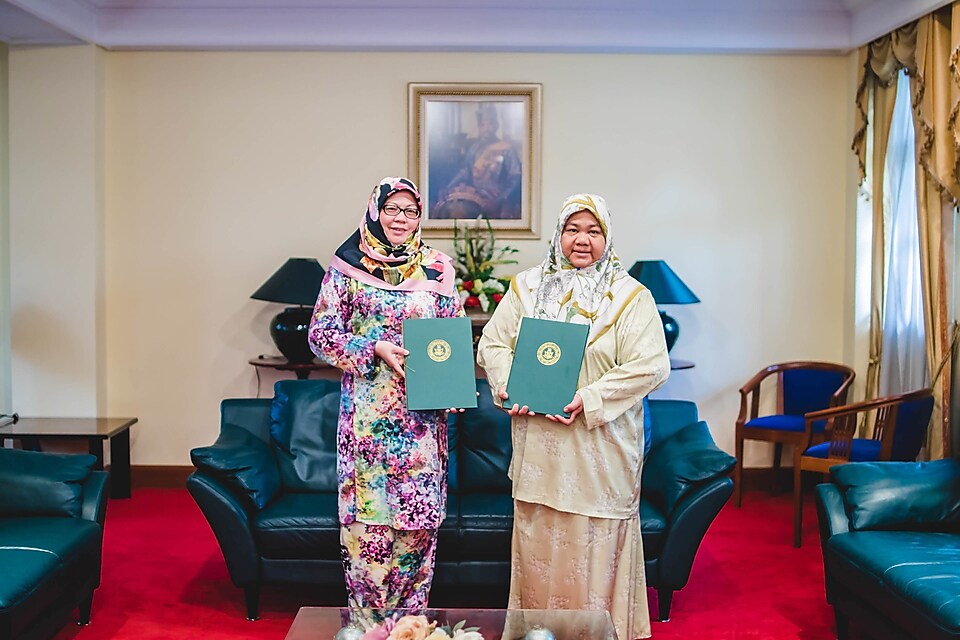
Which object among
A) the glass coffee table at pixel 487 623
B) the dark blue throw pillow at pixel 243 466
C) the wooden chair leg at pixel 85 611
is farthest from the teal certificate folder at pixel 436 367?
the wooden chair leg at pixel 85 611

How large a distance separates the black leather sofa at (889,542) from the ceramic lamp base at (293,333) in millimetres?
2944

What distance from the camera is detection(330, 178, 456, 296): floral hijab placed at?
3029 millimetres

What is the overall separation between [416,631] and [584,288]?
1.25 meters

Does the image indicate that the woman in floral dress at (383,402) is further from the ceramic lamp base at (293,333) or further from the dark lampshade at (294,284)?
the ceramic lamp base at (293,333)

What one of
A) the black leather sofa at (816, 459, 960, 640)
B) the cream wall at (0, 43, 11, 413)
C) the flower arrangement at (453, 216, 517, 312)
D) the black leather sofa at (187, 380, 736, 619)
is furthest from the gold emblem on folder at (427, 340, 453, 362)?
the cream wall at (0, 43, 11, 413)

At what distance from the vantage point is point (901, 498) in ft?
11.4

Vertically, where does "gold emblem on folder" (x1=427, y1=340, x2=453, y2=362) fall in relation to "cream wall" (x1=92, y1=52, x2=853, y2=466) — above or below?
below

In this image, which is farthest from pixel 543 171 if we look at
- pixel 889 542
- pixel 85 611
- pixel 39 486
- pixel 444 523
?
pixel 85 611

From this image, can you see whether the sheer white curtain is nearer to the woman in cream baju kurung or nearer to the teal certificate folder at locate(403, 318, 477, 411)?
the woman in cream baju kurung

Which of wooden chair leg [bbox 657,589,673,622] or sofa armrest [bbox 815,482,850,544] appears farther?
wooden chair leg [bbox 657,589,673,622]

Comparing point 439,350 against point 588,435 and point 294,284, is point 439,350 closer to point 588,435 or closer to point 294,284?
point 588,435

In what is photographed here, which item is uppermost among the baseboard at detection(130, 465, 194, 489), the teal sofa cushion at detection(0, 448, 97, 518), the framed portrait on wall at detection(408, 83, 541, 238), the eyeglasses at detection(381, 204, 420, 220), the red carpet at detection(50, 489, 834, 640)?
the framed portrait on wall at detection(408, 83, 541, 238)

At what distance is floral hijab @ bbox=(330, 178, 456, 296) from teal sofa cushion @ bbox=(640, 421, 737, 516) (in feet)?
4.40

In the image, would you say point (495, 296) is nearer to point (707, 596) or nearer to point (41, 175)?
point (707, 596)
